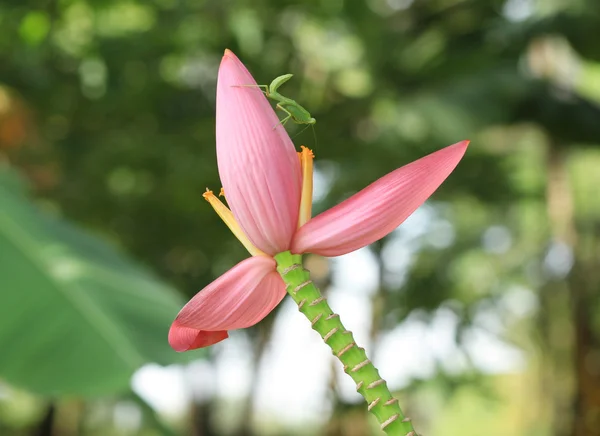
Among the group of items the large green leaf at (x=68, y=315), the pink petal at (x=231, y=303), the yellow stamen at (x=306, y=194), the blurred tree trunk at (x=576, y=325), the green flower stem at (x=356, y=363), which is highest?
the blurred tree trunk at (x=576, y=325)

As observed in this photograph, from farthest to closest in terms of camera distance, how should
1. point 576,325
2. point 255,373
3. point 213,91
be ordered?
point 255,373
point 576,325
point 213,91

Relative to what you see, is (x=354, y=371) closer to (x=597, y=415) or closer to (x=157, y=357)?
(x=157, y=357)

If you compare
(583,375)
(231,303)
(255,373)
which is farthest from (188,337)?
(255,373)

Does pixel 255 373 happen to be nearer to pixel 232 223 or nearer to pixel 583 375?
pixel 583 375

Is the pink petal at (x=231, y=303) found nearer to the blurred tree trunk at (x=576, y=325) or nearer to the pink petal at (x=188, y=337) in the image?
the pink petal at (x=188, y=337)

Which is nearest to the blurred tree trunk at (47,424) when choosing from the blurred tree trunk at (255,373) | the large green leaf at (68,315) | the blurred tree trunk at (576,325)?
the blurred tree trunk at (255,373)

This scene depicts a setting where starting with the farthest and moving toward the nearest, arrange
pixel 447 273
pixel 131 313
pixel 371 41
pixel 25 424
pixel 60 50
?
pixel 25 424, pixel 447 273, pixel 60 50, pixel 371 41, pixel 131 313

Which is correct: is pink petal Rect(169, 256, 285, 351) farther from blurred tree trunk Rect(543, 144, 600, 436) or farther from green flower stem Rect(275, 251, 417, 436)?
blurred tree trunk Rect(543, 144, 600, 436)

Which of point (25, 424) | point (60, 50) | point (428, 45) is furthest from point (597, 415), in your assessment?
point (25, 424)
